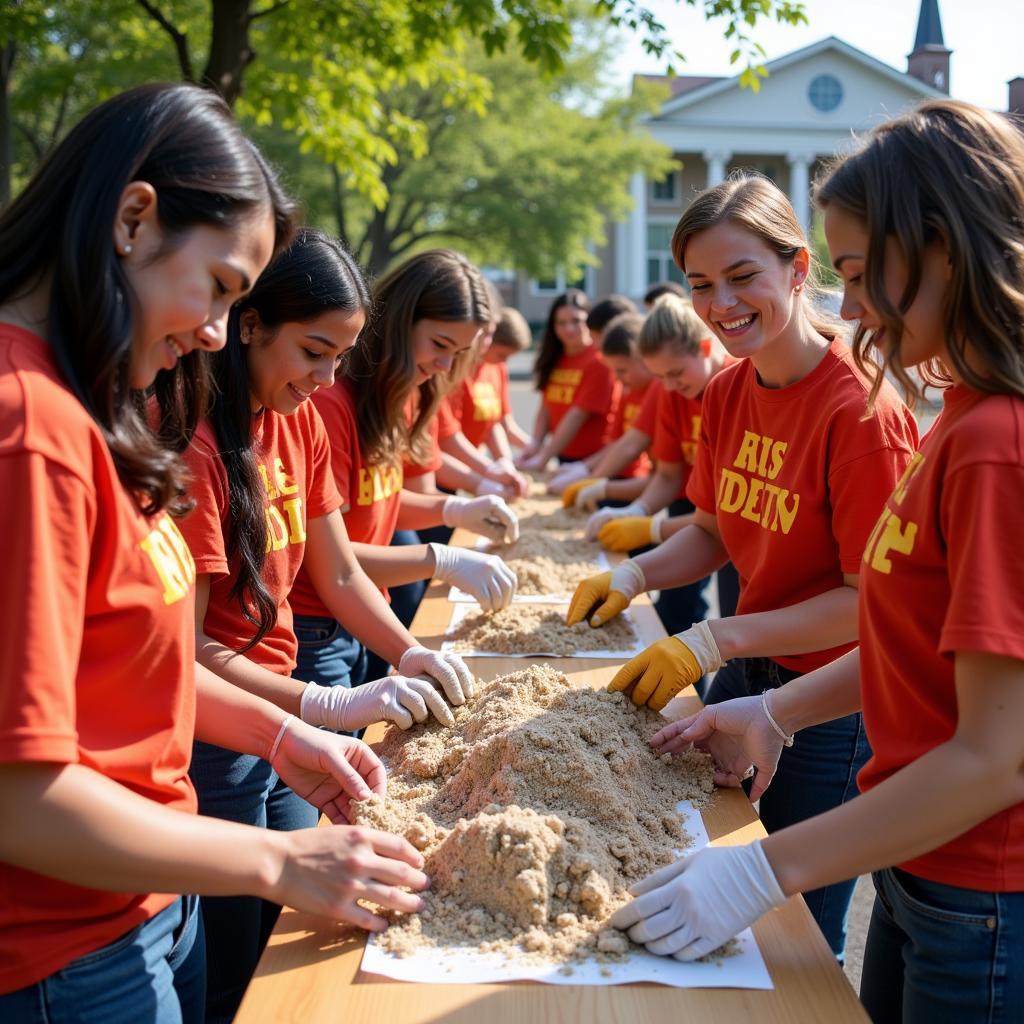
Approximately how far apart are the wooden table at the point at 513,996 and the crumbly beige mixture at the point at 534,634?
1.50 m

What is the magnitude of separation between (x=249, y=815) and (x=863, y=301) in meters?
1.60

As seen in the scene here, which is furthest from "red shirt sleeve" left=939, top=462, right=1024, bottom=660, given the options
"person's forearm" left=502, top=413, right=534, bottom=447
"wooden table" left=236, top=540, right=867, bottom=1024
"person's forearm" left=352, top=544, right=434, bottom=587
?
"person's forearm" left=502, top=413, right=534, bottom=447

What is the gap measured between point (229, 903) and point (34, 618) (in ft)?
4.07

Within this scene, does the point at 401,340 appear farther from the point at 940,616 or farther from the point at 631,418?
the point at 631,418

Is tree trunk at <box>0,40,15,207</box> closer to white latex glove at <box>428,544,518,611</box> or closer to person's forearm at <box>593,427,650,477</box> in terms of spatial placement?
person's forearm at <box>593,427,650,477</box>

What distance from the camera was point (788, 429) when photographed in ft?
8.29

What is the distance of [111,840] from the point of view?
1247mm

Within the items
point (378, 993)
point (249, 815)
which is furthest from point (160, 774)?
point (249, 815)

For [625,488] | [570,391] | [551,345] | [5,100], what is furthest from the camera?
[5,100]

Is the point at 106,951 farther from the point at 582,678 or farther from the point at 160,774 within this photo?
the point at 582,678

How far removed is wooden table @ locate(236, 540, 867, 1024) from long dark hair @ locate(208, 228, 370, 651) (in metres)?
0.78

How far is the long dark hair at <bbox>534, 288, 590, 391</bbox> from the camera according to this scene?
739 cm

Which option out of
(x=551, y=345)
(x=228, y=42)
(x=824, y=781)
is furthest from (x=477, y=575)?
(x=228, y=42)

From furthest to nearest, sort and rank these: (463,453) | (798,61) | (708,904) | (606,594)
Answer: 1. (798,61)
2. (463,453)
3. (606,594)
4. (708,904)
